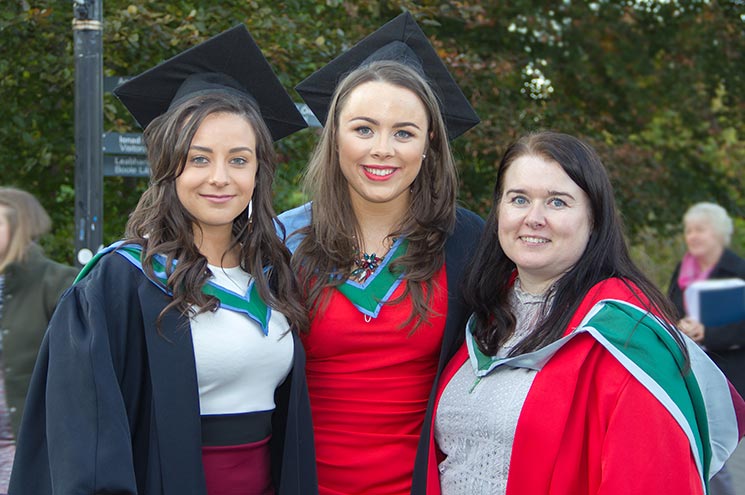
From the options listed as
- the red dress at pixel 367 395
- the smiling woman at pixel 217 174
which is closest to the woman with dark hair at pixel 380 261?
the red dress at pixel 367 395

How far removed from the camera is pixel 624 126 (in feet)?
33.9

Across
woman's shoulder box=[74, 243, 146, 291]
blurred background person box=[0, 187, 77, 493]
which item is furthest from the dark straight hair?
blurred background person box=[0, 187, 77, 493]

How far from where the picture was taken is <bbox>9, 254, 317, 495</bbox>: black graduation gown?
2.29 metres

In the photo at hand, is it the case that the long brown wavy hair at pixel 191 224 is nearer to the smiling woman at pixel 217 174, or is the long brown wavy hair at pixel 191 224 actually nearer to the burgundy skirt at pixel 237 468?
the smiling woman at pixel 217 174

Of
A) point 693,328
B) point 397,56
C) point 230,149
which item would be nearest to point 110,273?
point 230,149

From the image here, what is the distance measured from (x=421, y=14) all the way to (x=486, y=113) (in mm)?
1841

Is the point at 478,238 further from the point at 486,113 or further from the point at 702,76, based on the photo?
the point at 702,76

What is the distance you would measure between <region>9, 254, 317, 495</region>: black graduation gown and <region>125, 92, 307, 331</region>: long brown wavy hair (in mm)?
85

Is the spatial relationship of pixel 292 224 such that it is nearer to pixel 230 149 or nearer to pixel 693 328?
pixel 230 149

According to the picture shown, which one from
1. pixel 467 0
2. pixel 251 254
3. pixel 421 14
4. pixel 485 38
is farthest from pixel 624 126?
pixel 251 254

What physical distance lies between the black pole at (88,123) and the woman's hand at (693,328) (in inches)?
134

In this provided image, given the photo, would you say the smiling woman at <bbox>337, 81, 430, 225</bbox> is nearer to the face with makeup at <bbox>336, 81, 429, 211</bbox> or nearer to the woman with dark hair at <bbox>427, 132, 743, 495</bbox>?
the face with makeup at <bbox>336, 81, 429, 211</bbox>

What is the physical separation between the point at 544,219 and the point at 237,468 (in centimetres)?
108

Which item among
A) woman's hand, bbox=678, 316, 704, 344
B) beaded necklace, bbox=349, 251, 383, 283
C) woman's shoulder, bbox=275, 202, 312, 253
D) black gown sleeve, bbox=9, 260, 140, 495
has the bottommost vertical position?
woman's hand, bbox=678, 316, 704, 344
